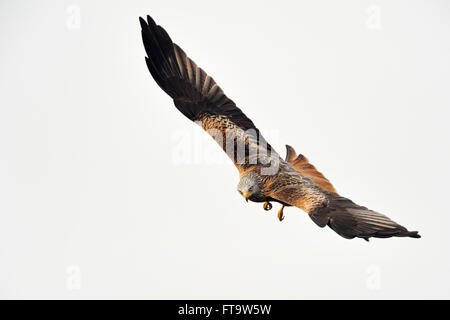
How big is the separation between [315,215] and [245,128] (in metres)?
2.58

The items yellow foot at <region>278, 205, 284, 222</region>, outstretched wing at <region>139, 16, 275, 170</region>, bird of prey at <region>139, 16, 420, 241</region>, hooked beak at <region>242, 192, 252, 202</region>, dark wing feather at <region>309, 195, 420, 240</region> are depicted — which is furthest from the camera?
outstretched wing at <region>139, 16, 275, 170</region>

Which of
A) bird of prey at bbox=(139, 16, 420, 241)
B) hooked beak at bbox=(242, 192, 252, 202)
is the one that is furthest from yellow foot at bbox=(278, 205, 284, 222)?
hooked beak at bbox=(242, 192, 252, 202)

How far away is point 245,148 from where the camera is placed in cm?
1070

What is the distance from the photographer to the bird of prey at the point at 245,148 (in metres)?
9.32

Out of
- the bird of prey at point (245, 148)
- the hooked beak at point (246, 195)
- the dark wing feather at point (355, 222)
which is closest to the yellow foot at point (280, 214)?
the bird of prey at point (245, 148)

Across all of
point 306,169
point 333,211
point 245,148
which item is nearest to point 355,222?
point 333,211

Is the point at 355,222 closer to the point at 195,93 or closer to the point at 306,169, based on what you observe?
the point at 306,169

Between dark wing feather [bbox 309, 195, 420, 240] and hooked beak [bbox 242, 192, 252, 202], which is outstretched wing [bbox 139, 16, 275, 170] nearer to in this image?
hooked beak [bbox 242, 192, 252, 202]

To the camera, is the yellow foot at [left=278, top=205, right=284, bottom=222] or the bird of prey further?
the yellow foot at [left=278, top=205, right=284, bottom=222]

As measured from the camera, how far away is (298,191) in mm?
9734

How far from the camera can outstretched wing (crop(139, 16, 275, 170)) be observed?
10.9m

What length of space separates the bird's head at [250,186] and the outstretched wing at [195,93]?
0.78 m

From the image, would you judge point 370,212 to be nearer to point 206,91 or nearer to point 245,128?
point 245,128

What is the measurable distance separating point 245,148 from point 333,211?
2134mm
